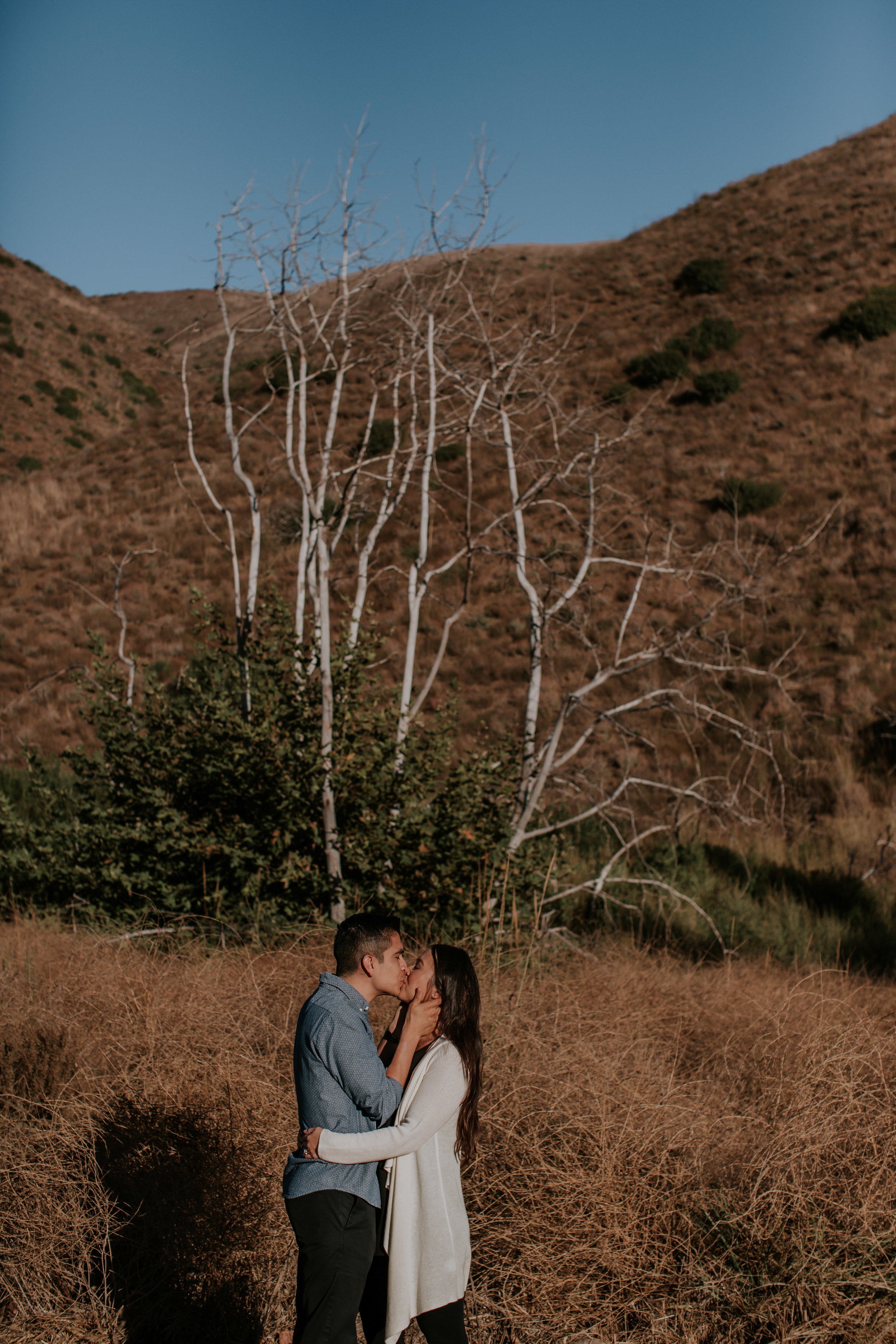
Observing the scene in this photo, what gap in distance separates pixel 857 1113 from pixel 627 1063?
1.14m

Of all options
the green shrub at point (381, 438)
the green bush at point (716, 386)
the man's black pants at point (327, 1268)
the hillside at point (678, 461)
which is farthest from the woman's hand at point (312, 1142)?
the green bush at point (716, 386)

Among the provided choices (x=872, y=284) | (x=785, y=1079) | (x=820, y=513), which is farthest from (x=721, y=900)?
(x=872, y=284)

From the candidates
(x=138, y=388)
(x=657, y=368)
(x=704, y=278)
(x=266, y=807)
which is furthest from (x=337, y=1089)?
(x=138, y=388)

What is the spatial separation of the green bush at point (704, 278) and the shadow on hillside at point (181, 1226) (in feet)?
98.8

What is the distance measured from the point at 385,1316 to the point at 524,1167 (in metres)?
1.46

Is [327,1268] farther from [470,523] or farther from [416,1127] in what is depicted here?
[470,523]

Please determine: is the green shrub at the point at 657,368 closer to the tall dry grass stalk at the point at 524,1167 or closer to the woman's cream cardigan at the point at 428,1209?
the tall dry grass stalk at the point at 524,1167

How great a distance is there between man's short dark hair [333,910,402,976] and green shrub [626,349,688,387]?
75.6 ft

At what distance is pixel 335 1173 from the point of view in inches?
82.5

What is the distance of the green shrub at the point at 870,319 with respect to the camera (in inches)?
880

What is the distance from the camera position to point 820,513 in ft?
54.5

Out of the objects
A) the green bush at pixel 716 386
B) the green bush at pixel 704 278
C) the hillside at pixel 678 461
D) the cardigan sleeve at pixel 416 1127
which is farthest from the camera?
the green bush at pixel 704 278

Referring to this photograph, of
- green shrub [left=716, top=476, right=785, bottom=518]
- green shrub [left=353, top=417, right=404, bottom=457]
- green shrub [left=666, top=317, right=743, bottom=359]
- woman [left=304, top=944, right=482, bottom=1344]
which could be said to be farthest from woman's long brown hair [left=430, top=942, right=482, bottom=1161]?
green shrub [left=666, top=317, right=743, bottom=359]

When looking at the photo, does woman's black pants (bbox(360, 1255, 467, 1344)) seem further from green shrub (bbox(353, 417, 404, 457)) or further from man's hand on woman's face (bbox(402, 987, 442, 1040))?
green shrub (bbox(353, 417, 404, 457))
